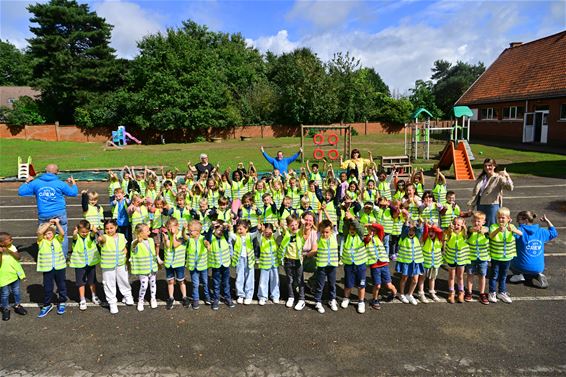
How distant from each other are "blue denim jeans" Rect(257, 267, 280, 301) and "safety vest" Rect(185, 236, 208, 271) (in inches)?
37.8

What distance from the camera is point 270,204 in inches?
325

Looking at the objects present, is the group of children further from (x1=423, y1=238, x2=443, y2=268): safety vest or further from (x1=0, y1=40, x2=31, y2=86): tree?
(x1=0, y1=40, x2=31, y2=86): tree

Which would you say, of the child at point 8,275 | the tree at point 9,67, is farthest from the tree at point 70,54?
the child at point 8,275

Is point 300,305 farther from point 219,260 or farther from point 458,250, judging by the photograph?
point 458,250

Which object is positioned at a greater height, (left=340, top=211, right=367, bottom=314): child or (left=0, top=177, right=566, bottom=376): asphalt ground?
(left=340, top=211, right=367, bottom=314): child

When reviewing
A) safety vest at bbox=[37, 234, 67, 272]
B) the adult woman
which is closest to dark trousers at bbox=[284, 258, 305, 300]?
safety vest at bbox=[37, 234, 67, 272]

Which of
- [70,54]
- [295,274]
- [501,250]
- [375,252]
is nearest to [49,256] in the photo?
[295,274]

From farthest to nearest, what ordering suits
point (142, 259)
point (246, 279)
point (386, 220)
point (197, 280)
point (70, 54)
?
point (70, 54) < point (386, 220) < point (246, 279) < point (197, 280) < point (142, 259)

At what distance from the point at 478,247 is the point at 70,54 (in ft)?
166

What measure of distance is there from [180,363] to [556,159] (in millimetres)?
24519

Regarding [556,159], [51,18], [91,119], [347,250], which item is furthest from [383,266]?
[51,18]

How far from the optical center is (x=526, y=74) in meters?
32.5

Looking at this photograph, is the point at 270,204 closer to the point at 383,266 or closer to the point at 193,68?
the point at 383,266

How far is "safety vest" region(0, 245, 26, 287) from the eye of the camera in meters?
6.18
